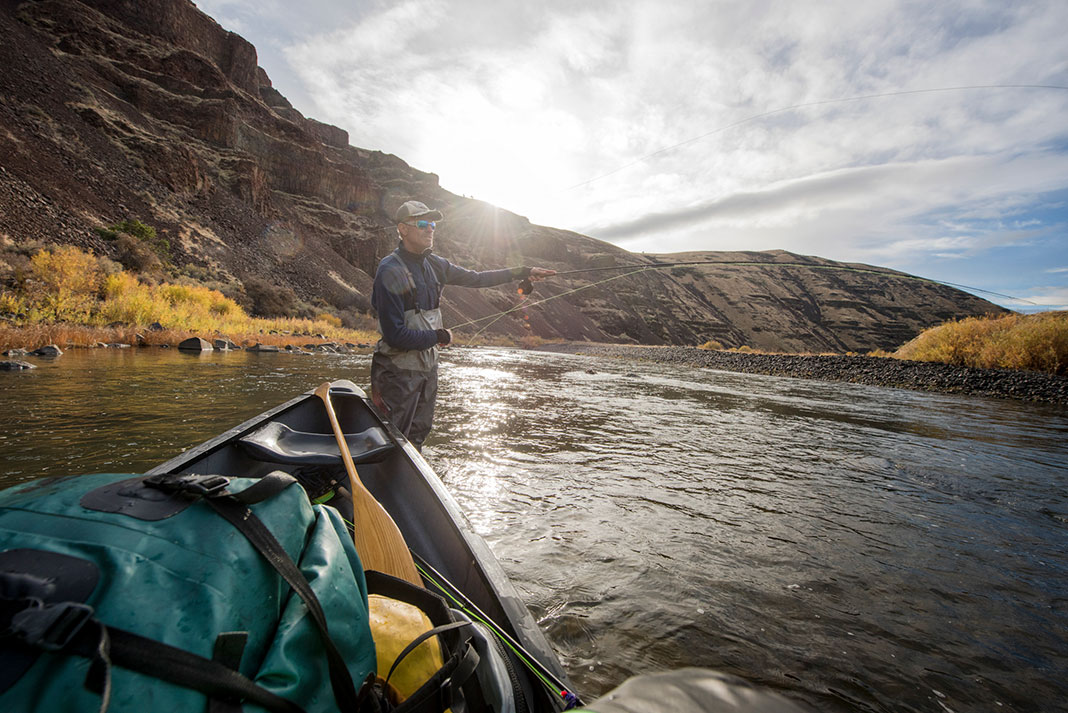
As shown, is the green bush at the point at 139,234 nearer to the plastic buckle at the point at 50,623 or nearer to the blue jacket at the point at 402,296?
the blue jacket at the point at 402,296

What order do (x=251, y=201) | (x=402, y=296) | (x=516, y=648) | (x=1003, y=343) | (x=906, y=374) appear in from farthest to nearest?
(x=251, y=201), (x=906, y=374), (x=1003, y=343), (x=402, y=296), (x=516, y=648)

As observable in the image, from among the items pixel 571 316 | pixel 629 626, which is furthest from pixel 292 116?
pixel 629 626

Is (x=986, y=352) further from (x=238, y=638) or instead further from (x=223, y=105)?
(x=223, y=105)

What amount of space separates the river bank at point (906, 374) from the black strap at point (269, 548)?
16.2 meters

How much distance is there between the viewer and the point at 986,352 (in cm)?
1341

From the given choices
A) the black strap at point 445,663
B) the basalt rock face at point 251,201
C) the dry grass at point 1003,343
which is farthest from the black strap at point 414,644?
the dry grass at point 1003,343

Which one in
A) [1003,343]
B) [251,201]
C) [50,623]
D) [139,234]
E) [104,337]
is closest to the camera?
[50,623]

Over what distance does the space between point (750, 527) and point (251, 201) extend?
141ft

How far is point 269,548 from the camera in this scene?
0.96 metres

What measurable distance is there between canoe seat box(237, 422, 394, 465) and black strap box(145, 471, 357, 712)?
1691 millimetres

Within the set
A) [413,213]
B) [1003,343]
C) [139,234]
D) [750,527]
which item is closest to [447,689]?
[750,527]

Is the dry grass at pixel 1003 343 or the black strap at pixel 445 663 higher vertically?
the dry grass at pixel 1003 343

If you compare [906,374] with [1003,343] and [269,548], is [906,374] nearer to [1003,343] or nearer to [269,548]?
[1003,343]

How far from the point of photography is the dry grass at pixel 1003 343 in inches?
468
